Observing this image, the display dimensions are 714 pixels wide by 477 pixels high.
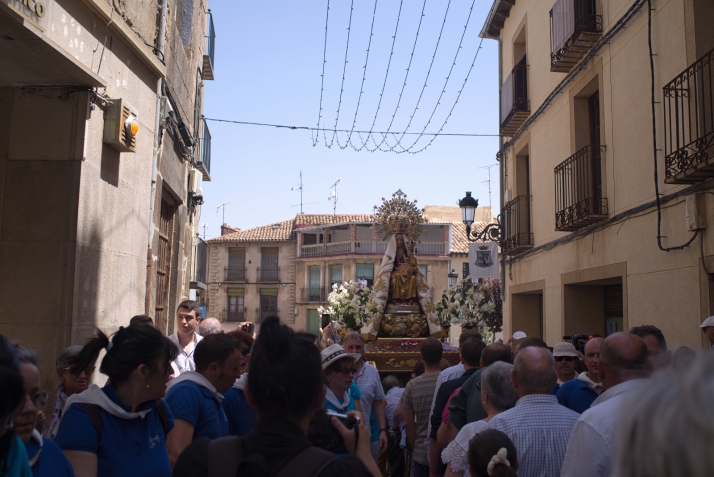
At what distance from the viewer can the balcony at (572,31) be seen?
366 inches

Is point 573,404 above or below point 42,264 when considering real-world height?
below

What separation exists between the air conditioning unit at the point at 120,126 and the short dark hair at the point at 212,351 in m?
3.44

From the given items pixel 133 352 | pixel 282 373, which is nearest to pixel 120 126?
pixel 133 352

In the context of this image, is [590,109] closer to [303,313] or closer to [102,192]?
[102,192]

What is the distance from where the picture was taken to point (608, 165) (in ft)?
30.0

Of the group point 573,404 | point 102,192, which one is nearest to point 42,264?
point 102,192

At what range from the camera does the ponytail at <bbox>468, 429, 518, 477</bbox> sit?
2.85 meters

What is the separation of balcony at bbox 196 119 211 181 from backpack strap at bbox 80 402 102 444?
10175mm

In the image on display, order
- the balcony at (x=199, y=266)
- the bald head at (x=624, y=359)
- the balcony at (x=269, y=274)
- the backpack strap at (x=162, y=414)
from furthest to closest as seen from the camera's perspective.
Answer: the balcony at (x=269, y=274)
the balcony at (x=199, y=266)
the bald head at (x=624, y=359)
the backpack strap at (x=162, y=414)

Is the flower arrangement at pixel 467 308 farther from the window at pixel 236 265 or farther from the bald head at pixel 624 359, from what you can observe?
the window at pixel 236 265

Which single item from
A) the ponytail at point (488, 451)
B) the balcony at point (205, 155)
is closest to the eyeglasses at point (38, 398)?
the ponytail at point (488, 451)

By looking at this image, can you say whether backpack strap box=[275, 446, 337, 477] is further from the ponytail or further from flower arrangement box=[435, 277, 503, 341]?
flower arrangement box=[435, 277, 503, 341]

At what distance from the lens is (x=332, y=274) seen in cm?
4675

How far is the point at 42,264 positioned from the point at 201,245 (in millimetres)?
8548
